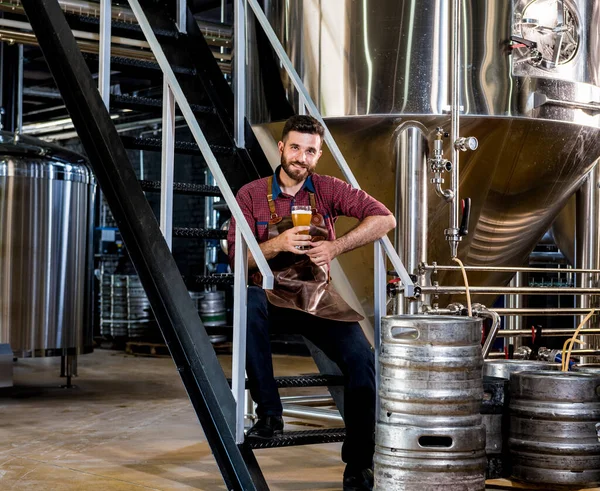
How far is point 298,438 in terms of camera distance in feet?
11.6

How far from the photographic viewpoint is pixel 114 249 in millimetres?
14344

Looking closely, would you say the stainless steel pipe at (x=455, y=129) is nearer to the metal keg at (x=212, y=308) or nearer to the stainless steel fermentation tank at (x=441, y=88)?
the stainless steel fermentation tank at (x=441, y=88)

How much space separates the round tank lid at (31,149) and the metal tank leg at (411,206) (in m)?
3.35

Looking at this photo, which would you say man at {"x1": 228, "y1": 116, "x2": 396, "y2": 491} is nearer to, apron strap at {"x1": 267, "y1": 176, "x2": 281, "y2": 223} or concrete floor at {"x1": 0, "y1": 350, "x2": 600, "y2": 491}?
apron strap at {"x1": 267, "y1": 176, "x2": 281, "y2": 223}

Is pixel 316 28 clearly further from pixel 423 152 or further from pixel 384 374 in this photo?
pixel 384 374

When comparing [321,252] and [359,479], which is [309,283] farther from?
[359,479]

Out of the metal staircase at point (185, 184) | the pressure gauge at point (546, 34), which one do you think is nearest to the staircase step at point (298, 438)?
the metal staircase at point (185, 184)

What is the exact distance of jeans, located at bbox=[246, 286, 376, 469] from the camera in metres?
3.57

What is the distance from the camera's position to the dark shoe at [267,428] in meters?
3.52

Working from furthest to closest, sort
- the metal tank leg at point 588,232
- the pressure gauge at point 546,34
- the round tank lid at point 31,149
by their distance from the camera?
the round tank lid at point 31,149, the metal tank leg at point 588,232, the pressure gauge at point 546,34

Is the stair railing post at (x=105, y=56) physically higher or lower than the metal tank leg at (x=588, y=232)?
higher

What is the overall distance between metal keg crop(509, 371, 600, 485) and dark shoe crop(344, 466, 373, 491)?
0.57 m

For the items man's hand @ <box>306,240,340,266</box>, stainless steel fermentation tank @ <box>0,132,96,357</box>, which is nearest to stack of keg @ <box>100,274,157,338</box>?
stainless steel fermentation tank @ <box>0,132,96,357</box>

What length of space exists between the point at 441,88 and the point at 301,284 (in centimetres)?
151
